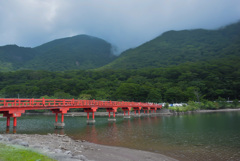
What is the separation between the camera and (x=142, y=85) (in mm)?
102438

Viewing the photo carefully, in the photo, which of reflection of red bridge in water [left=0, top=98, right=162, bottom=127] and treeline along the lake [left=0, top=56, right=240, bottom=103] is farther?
treeline along the lake [left=0, top=56, right=240, bottom=103]

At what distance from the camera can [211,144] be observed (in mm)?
18312

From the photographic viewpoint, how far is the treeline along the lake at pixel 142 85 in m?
90.4

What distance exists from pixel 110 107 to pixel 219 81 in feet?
311

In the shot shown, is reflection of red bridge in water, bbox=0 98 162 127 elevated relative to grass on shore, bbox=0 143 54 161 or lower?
elevated

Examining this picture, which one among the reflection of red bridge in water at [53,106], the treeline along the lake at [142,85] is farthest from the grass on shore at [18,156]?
the treeline along the lake at [142,85]

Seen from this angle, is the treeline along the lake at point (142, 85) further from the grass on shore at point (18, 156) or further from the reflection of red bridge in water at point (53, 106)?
the grass on shore at point (18, 156)

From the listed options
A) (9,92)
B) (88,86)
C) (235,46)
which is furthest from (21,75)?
(235,46)

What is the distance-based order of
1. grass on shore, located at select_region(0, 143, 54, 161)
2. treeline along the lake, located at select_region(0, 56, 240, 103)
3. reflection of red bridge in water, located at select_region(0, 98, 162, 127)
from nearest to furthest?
1. grass on shore, located at select_region(0, 143, 54, 161)
2. reflection of red bridge in water, located at select_region(0, 98, 162, 127)
3. treeline along the lake, located at select_region(0, 56, 240, 103)

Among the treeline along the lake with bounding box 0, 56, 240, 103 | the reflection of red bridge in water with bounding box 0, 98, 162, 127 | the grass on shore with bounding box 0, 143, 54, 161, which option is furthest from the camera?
the treeline along the lake with bounding box 0, 56, 240, 103

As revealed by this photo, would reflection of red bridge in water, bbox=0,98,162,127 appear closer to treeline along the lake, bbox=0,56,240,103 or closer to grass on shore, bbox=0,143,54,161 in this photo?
grass on shore, bbox=0,143,54,161

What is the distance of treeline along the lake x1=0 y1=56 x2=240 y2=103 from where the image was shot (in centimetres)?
9038

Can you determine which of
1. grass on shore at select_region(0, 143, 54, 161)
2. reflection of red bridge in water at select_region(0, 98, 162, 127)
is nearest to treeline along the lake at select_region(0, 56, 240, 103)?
reflection of red bridge in water at select_region(0, 98, 162, 127)

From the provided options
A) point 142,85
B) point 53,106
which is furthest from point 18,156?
point 142,85
